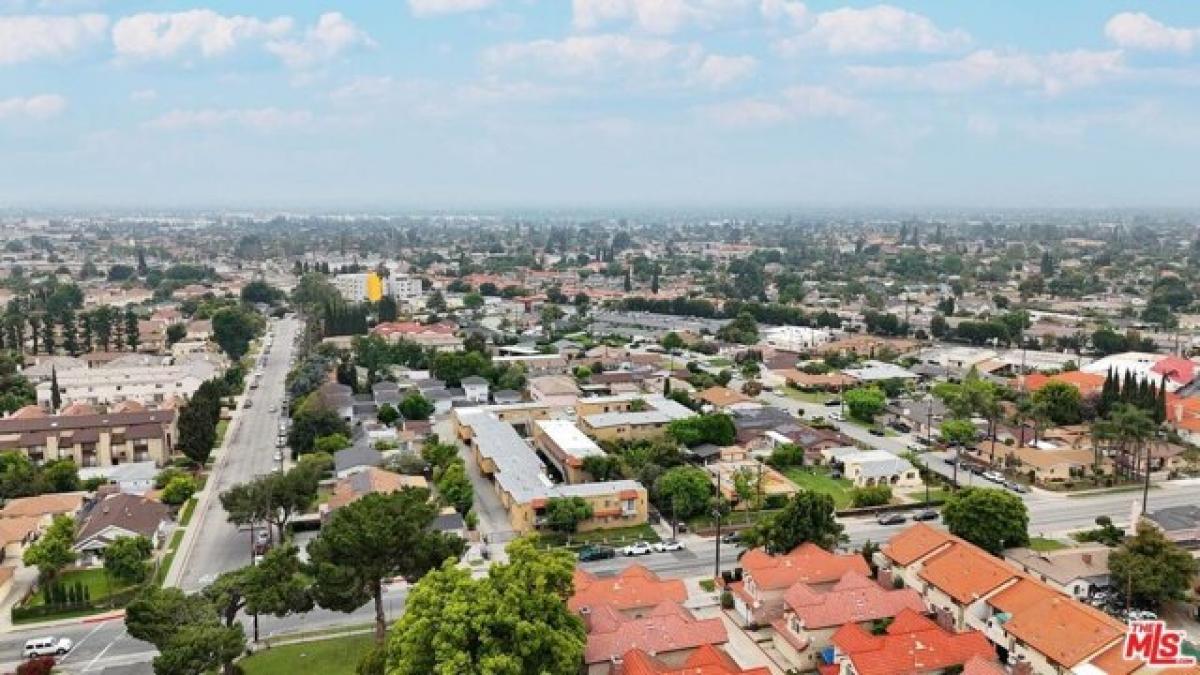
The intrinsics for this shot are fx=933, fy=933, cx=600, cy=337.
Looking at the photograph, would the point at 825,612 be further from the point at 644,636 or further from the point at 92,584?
the point at 92,584

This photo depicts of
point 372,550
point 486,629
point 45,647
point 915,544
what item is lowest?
point 45,647

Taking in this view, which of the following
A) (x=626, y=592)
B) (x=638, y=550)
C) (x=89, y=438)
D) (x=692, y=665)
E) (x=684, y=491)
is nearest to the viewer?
(x=692, y=665)

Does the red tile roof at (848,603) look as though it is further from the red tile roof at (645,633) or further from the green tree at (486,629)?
the green tree at (486,629)

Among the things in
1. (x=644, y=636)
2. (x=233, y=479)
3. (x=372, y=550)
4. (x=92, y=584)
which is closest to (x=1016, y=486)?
(x=644, y=636)

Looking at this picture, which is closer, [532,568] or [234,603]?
[532,568]

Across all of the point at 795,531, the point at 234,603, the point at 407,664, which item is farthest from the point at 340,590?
the point at 795,531

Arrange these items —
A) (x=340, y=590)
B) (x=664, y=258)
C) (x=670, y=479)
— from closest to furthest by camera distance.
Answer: (x=340, y=590)
(x=670, y=479)
(x=664, y=258)

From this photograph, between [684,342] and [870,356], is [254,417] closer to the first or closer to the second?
[684,342]

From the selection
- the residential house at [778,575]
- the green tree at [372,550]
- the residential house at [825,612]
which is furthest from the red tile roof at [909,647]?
the green tree at [372,550]
